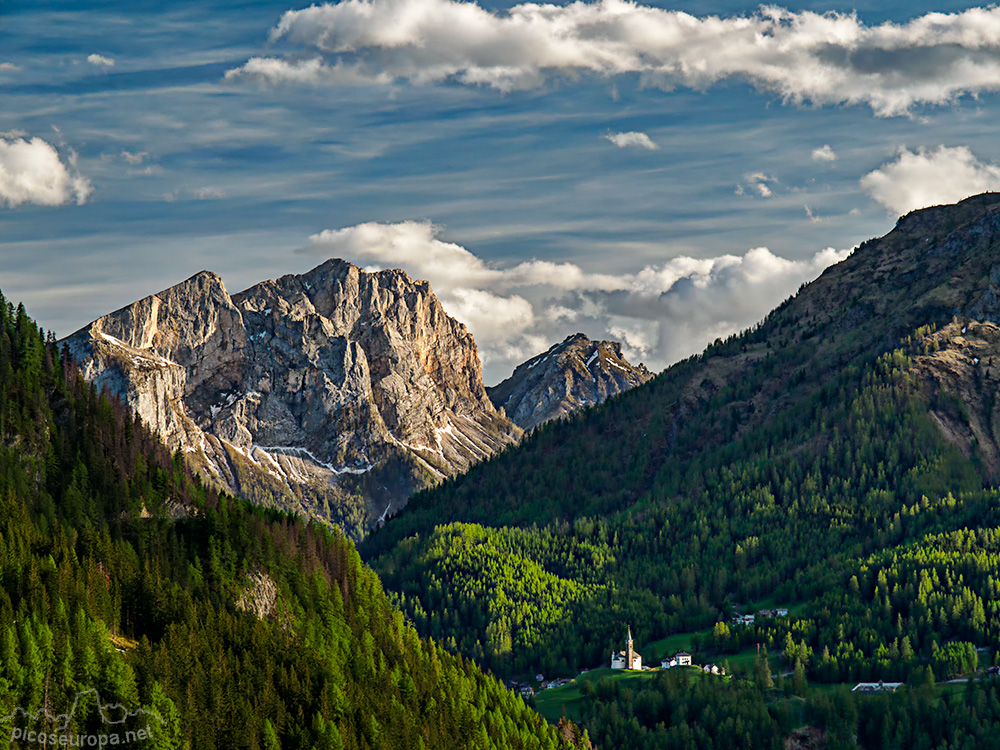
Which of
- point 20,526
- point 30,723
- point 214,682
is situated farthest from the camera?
Answer: point 20,526

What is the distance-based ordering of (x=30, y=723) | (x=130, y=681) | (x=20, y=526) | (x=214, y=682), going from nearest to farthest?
(x=30, y=723) → (x=130, y=681) → (x=214, y=682) → (x=20, y=526)

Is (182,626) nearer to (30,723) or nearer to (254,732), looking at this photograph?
(254,732)

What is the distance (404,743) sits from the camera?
654 feet

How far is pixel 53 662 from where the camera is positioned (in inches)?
6344

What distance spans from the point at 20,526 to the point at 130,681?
36.8m

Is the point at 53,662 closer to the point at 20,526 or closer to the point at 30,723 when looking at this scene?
the point at 30,723

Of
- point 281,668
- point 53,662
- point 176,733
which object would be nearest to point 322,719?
point 281,668

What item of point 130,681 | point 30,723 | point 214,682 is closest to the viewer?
point 30,723

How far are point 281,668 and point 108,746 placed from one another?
37.7 m

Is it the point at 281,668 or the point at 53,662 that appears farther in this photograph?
the point at 281,668

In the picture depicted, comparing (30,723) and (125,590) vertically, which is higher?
(125,590)

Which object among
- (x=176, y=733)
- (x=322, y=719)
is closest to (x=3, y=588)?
(x=176, y=733)

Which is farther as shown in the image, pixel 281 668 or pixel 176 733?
pixel 281 668

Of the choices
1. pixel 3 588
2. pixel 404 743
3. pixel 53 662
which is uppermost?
pixel 3 588
